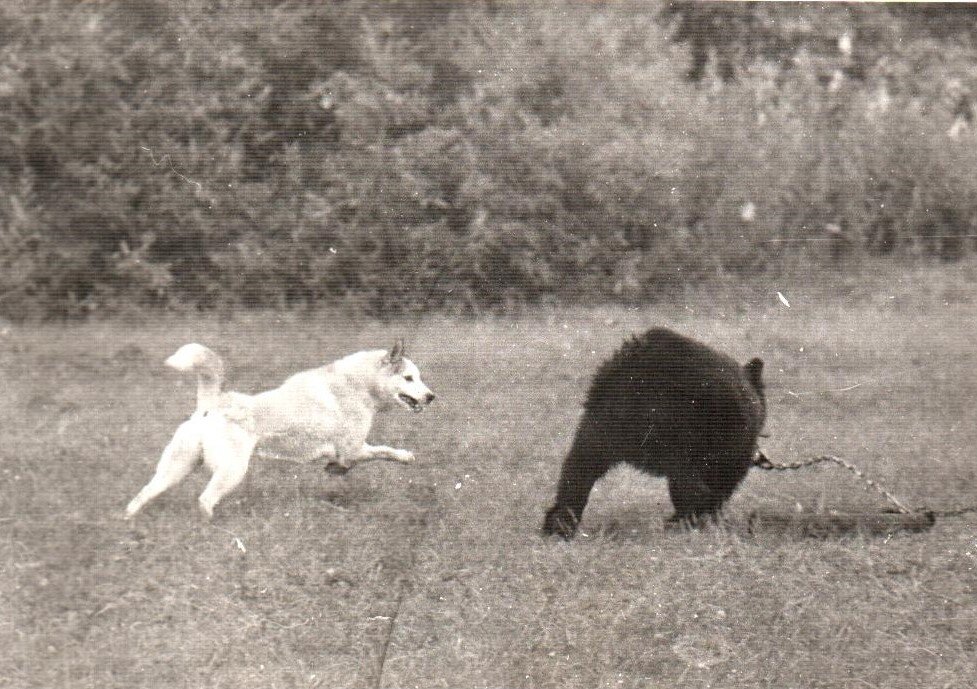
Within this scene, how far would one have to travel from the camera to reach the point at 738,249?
8398 mm

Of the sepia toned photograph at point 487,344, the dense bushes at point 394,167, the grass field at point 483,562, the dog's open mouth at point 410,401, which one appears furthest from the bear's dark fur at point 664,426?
the dense bushes at point 394,167

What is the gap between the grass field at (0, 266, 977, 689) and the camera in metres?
3.58

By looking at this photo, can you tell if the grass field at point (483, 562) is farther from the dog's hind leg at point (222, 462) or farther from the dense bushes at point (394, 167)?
the dense bushes at point (394, 167)

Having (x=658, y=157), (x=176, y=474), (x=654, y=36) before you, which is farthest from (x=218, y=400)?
(x=654, y=36)

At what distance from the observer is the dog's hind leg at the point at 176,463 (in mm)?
4516

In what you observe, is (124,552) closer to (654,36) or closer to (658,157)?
(658,157)

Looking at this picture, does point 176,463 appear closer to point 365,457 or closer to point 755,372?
point 365,457

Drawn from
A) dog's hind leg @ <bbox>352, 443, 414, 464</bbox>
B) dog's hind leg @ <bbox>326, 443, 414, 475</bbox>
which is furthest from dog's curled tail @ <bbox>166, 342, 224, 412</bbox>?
dog's hind leg @ <bbox>352, 443, 414, 464</bbox>

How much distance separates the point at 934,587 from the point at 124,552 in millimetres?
3220

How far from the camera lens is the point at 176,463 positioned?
4.54m

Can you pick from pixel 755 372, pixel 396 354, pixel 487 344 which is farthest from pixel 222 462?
pixel 487 344

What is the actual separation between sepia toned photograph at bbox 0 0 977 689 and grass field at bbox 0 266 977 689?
2 centimetres

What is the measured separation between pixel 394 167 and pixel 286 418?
3741mm

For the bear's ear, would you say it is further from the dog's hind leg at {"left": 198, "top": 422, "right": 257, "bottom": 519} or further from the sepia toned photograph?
the dog's hind leg at {"left": 198, "top": 422, "right": 257, "bottom": 519}
